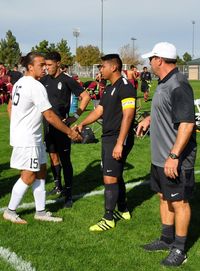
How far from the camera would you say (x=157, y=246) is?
176 inches

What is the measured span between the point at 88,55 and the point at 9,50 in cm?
1383

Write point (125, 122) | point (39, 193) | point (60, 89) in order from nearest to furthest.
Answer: point (125, 122) < point (39, 193) < point (60, 89)

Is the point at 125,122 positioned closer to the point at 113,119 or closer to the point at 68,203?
the point at 113,119

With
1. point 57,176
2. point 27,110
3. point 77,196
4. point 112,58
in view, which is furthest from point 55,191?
point 112,58

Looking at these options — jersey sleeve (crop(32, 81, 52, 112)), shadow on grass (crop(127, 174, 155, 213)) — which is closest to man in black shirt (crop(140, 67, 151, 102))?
shadow on grass (crop(127, 174, 155, 213))

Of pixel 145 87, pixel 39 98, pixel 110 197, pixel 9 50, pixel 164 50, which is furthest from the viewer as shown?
pixel 9 50

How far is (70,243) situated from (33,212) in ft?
3.86

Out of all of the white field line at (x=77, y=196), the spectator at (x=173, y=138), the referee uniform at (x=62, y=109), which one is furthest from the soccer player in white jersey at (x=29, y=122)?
the spectator at (x=173, y=138)

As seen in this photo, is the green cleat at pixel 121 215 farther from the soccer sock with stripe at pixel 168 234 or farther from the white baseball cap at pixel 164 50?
the white baseball cap at pixel 164 50

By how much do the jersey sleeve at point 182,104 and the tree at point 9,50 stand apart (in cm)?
7238

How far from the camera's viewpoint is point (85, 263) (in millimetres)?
4102

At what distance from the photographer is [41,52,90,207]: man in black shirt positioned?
5934mm

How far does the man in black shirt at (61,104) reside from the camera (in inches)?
234

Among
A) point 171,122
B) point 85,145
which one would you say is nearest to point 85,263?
point 171,122
